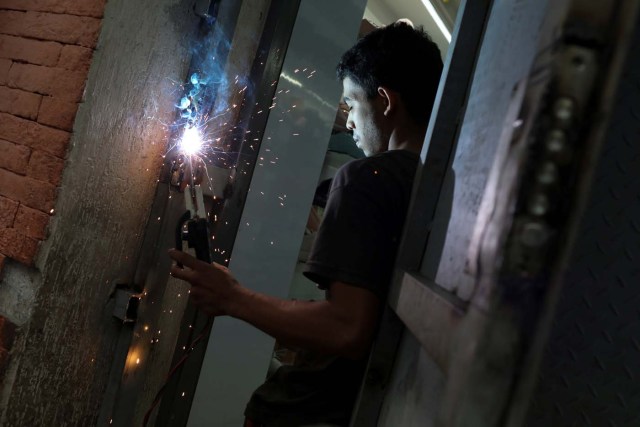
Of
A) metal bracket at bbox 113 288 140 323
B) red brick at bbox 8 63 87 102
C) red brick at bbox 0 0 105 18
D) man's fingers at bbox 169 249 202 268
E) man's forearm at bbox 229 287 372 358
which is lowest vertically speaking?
metal bracket at bbox 113 288 140 323

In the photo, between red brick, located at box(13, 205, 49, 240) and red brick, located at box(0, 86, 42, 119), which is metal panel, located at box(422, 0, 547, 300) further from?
red brick, located at box(0, 86, 42, 119)

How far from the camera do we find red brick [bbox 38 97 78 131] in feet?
6.01

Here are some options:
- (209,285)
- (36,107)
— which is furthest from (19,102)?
(209,285)

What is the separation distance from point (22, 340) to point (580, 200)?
7.03 ft

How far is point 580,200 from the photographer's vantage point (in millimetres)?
413

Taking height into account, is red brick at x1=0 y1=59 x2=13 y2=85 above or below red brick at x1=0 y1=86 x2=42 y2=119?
above

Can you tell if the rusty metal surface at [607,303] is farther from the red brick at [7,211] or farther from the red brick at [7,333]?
the red brick at [7,211]

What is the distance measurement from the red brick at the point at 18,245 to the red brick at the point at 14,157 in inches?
10.8

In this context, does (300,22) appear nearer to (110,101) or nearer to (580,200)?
(110,101)

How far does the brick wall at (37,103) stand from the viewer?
1847 mm

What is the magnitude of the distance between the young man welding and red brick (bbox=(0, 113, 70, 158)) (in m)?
0.73

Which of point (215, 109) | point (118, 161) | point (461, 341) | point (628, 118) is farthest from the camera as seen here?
point (215, 109)

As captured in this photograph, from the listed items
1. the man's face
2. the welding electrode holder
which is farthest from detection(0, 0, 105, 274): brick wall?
the man's face

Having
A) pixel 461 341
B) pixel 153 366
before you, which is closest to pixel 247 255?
pixel 153 366
